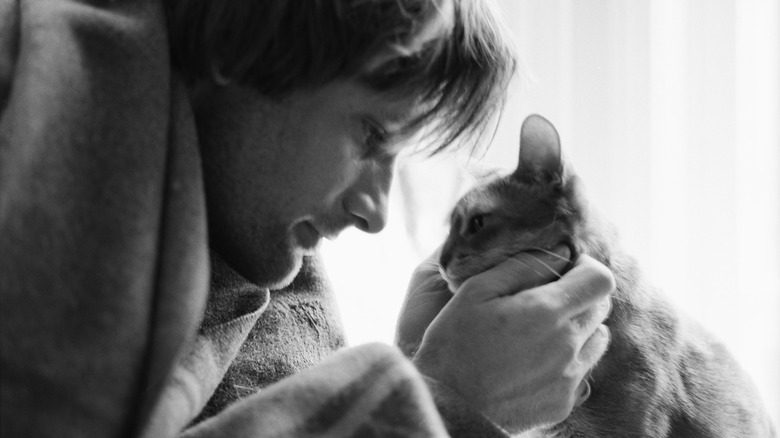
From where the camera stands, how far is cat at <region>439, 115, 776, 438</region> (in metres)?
0.79

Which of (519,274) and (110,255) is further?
(519,274)

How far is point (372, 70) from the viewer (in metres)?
0.57

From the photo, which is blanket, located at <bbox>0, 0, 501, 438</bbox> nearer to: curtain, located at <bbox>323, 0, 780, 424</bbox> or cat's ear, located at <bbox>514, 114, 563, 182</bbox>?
cat's ear, located at <bbox>514, 114, 563, 182</bbox>

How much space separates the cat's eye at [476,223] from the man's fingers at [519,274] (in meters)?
0.17

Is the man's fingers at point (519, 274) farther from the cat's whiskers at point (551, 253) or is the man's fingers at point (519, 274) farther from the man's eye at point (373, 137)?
the man's eye at point (373, 137)

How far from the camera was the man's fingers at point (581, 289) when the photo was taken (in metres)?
0.64

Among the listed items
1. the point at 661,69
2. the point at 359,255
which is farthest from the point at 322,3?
the point at 661,69

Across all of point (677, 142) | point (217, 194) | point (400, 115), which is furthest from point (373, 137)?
point (677, 142)

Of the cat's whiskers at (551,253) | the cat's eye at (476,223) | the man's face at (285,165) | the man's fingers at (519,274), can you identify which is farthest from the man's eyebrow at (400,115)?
the cat's eye at (476,223)

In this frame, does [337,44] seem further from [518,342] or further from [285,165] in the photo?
[518,342]

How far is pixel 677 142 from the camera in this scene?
114 centimetres

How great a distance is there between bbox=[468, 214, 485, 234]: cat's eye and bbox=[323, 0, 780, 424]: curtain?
6cm

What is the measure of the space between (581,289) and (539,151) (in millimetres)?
361

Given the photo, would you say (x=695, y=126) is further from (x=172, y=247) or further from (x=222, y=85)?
(x=172, y=247)
